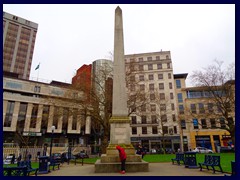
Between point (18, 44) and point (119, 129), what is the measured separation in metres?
88.4

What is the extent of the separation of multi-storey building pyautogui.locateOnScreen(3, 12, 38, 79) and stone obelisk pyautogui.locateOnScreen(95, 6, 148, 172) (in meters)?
77.8

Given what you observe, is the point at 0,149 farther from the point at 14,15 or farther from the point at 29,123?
the point at 14,15

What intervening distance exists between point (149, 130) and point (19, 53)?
2722 inches

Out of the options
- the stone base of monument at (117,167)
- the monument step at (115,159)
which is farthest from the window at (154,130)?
the stone base of monument at (117,167)

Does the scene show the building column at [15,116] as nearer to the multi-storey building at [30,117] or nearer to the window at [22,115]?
the multi-storey building at [30,117]

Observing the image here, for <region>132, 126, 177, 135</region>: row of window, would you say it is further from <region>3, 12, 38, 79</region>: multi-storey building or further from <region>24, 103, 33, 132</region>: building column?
<region>3, 12, 38, 79</region>: multi-storey building

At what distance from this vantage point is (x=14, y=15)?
84.1m

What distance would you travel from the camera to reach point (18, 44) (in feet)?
270

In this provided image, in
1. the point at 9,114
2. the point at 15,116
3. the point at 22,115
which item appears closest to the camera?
the point at 9,114

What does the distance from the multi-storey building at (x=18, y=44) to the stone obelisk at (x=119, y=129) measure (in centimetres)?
7781

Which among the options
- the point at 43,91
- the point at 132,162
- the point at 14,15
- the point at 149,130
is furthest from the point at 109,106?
the point at 14,15

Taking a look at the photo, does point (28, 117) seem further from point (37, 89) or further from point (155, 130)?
point (155, 130)

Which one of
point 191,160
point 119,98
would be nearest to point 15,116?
point 119,98

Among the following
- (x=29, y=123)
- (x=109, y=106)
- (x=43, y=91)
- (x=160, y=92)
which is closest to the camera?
(x=109, y=106)
